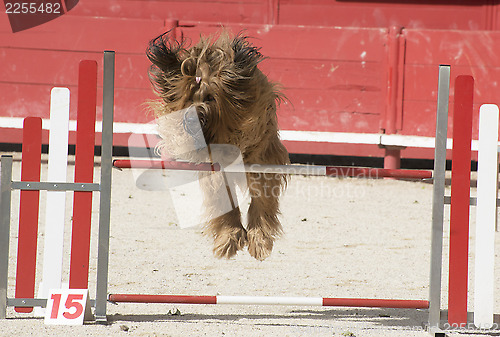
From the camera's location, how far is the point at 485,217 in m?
2.98

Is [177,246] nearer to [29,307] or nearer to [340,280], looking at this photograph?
[340,280]

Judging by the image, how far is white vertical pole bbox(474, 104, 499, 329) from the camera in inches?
116

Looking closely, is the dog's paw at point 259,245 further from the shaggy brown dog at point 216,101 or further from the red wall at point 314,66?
the red wall at point 314,66

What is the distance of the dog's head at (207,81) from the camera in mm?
3142

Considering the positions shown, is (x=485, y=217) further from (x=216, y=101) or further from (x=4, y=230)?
(x=4, y=230)

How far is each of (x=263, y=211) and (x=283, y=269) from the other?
0.67 metres

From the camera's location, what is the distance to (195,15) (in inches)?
353

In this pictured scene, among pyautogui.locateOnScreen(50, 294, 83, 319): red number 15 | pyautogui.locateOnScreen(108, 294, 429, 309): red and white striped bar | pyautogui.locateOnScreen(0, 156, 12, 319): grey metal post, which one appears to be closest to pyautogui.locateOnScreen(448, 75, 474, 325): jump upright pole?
pyautogui.locateOnScreen(108, 294, 429, 309): red and white striped bar

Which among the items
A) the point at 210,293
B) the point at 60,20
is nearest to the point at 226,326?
the point at 210,293

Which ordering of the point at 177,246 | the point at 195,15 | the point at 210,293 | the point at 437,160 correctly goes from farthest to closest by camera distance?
the point at 195,15 < the point at 177,246 < the point at 210,293 < the point at 437,160

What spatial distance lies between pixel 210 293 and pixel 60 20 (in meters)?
5.63

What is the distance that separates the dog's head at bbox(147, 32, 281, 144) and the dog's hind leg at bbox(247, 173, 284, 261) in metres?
0.40

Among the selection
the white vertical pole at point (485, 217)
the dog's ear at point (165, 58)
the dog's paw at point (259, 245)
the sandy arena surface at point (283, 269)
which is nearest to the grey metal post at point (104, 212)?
the sandy arena surface at point (283, 269)

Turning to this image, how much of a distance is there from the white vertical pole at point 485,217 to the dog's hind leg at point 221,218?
1152 millimetres
